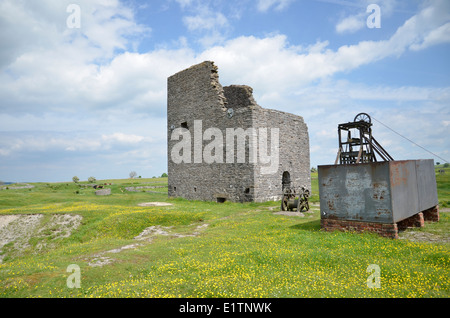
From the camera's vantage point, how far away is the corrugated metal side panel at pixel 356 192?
8.09 m

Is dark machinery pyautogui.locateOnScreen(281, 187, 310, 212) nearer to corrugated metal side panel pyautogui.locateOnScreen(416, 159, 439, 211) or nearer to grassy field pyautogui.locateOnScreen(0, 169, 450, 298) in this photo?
grassy field pyautogui.locateOnScreen(0, 169, 450, 298)

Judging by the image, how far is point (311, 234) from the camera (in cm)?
893

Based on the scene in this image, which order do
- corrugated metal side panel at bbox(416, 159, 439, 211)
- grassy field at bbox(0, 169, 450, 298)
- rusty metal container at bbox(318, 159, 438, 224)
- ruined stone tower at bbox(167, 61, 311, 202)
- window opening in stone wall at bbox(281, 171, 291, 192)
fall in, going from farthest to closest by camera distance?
1. window opening in stone wall at bbox(281, 171, 291, 192)
2. ruined stone tower at bbox(167, 61, 311, 202)
3. corrugated metal side panel at bbox(416, 159, 439, 211)
4. rusty metal container at bbox(318, 159, 438, 224)
5. grassy field at bbox(0, 169, 450, 298)

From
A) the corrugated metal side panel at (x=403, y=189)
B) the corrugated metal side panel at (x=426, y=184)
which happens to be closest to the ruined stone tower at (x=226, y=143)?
the corrugated metal side panel at (x=426, y=184)

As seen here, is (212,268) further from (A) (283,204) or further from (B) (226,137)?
(B) (226,137)

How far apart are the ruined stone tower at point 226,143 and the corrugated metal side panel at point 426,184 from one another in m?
10.0

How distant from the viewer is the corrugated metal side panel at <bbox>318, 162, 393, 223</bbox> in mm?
8086

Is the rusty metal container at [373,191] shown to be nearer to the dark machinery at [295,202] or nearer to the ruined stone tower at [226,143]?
the dark machinery at [295,202]

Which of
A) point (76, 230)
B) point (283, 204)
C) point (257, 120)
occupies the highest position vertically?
point (257, 120)

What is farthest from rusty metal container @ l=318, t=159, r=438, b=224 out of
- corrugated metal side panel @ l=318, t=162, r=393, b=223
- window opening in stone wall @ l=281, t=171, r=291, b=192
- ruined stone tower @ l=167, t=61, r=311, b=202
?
window opening in stone wall @ l=281, t=171, r=291, b=192

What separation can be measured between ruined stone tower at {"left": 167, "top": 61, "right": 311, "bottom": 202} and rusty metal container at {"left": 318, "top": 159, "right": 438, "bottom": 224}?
964cm

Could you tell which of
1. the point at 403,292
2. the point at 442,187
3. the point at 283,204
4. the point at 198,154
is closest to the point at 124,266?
the point at 403,292

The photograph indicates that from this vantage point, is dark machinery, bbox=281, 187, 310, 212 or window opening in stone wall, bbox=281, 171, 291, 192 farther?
window opening in stone wall, bbox=281, 171, 291, 192
